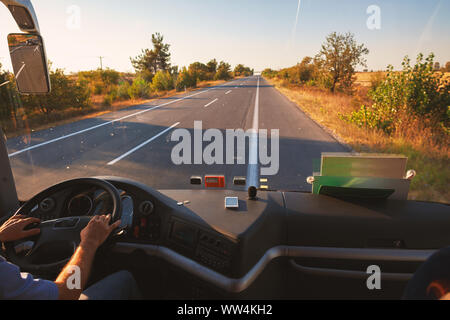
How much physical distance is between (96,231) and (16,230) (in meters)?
0.54

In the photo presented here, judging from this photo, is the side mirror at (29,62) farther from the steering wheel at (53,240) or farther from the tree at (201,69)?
the tree at (201,69)

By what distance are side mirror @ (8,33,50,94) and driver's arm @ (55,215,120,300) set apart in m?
1.02

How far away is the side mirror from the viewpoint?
1797 mm

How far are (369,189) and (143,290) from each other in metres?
1.94

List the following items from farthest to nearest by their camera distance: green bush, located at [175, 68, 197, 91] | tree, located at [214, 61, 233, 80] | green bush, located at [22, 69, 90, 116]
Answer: green bush, located at [175, 68, 197, 91], green bush, located at [22, 69, 90, 116], tree, located at [214, 61, 233, 80]

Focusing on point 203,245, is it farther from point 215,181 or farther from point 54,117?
point 54,117

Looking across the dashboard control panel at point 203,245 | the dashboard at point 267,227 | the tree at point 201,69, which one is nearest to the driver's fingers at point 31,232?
the dashboard at point 267,227

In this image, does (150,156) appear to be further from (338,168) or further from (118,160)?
(338,168)

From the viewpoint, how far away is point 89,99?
48.6ft

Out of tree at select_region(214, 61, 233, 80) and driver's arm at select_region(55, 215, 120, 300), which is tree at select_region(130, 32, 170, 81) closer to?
tree at select_region(214, 61, 233, 80)

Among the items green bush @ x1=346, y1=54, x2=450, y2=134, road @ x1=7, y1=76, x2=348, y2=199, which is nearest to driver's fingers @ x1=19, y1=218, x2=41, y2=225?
road @ x1=7, y1=76, x2=348, y2=199

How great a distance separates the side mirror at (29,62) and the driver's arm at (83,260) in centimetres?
102

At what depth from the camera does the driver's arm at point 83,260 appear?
57.2 inches

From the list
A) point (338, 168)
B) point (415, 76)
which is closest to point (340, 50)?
point (415, 76)
